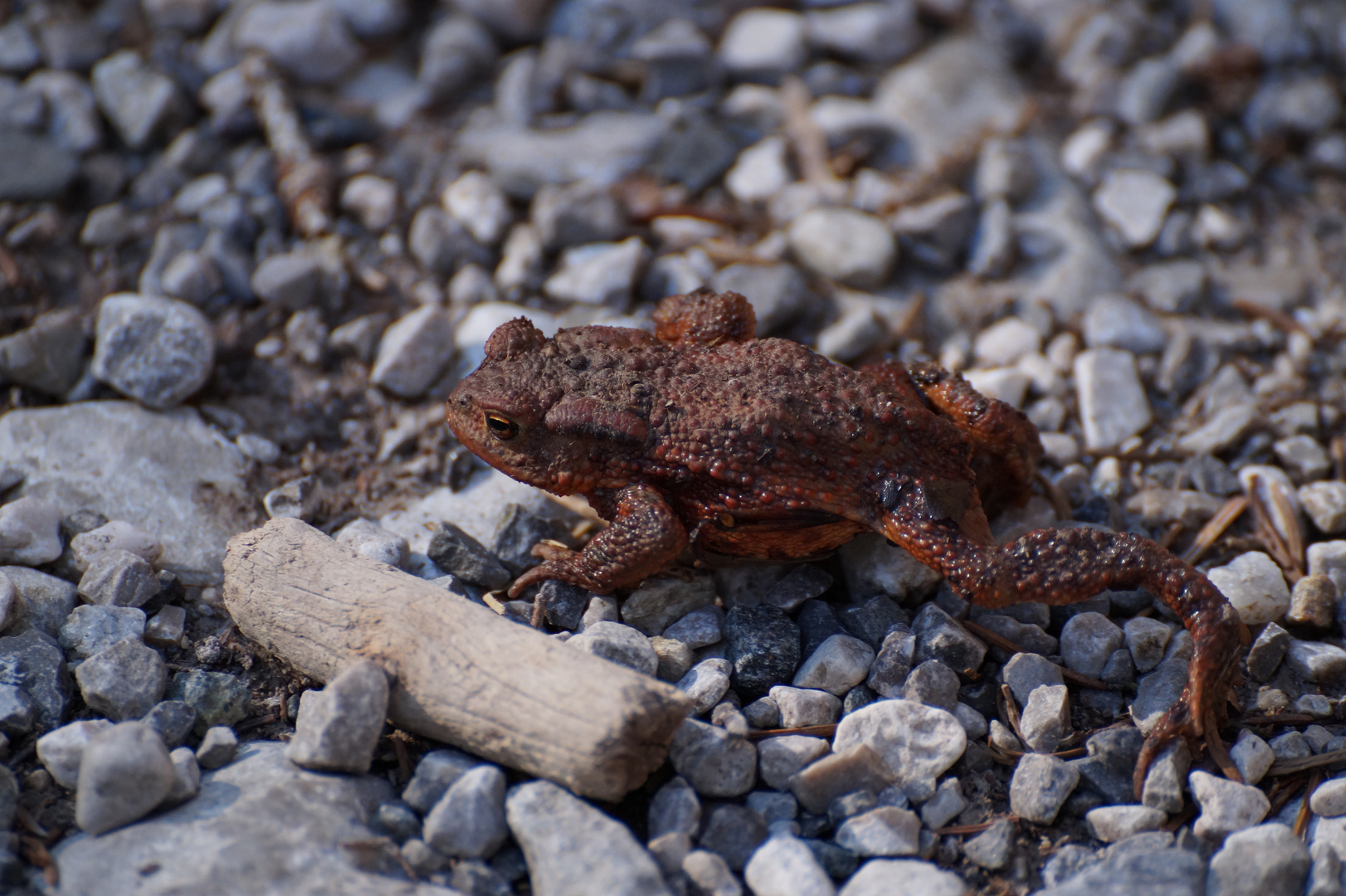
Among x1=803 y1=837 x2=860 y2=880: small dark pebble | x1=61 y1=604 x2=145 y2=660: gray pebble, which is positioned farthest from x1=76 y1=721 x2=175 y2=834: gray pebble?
x1=803 y1=837 x2=860 y2=880: small dark pebble

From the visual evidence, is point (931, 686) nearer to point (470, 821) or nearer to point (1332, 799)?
point (1332, 799)

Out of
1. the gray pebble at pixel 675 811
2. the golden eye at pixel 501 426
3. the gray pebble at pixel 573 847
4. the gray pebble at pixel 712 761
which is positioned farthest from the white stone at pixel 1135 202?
the gray pebble at pixel 573 847

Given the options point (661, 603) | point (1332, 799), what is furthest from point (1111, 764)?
point (661, 603)

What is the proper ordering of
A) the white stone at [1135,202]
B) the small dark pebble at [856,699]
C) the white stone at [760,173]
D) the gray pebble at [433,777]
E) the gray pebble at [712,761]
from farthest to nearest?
the white stone at [760,173] → the white stone at [1135,202] → the small dark pebble at [856,699] → the gray pebble at [712,761] → the gray pebble at [433,777]

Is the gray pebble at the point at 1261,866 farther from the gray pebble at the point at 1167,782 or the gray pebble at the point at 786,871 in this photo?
the gray pebble at the point at 786,871

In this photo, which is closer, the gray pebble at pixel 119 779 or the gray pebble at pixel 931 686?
the gray pebble at pixel 119 779

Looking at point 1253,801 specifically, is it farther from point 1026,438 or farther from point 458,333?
point 458,333
